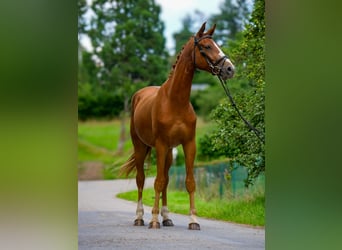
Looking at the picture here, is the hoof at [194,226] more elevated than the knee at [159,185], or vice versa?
the knee at [159,185]

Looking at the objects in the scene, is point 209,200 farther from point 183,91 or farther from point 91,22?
point 91,22

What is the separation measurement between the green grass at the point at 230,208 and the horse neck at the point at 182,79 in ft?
4.45

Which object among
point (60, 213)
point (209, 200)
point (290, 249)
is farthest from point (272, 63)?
point (209, 200)

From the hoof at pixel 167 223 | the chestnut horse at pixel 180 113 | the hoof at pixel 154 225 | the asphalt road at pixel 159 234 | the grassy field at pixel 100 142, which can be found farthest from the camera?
the grassy field at pixel 100 142

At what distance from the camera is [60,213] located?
362 centimetres

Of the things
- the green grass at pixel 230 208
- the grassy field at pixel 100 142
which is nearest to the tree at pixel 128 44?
the grassy field at pixel 100 142

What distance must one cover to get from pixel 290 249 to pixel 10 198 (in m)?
1.70

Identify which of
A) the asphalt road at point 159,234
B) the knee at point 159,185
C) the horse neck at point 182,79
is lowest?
the asphalt road at point 159,234

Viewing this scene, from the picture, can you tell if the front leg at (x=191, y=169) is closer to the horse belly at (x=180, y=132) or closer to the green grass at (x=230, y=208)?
the horse belly at (x=180, y=132)

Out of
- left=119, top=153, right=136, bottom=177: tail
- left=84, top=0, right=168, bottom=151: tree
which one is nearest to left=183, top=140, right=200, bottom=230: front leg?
left=119, top=153, right=136, bottom=177: tail

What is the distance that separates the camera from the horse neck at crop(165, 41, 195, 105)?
518 cm

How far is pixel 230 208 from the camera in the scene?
6.45 meters

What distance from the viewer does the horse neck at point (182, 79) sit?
5176mm

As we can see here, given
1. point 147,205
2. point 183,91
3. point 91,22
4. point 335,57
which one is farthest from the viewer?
point 91,22
